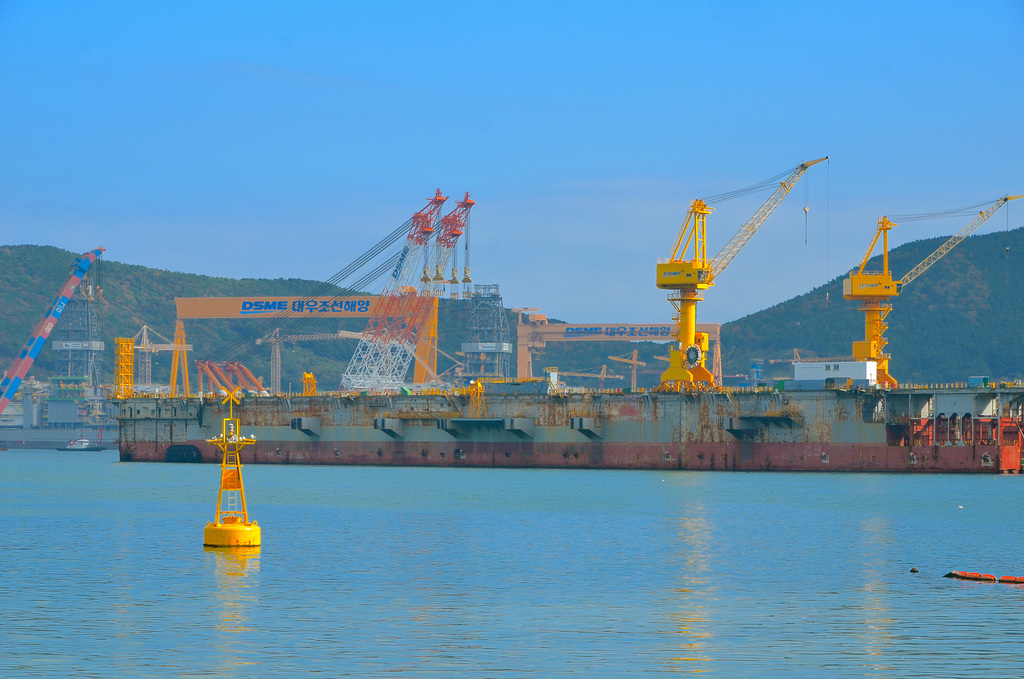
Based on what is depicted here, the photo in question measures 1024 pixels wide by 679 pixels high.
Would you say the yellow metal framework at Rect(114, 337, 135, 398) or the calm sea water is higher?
the yellow metal framework at Rect(114, 337, 135, 398)

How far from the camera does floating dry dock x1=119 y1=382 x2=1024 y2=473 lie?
8806 centimetres

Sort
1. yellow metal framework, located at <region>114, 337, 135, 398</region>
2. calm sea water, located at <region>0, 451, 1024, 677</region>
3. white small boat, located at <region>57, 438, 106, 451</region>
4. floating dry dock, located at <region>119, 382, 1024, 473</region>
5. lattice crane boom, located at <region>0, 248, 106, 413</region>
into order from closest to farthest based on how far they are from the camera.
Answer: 1. calm sea water, located at <region>0, 451, 1024, 677</region>
2. floating dry dock, located at <region>119, 382, 1024, 473</region>
3. yellow metal framework, located at <region>114, 337, 135, 398</region>
4. lattice crane boom, located at <region>0, 248, 106, 413</region>
5. white small boat, located at <region>57, 438, 106, 451</region>

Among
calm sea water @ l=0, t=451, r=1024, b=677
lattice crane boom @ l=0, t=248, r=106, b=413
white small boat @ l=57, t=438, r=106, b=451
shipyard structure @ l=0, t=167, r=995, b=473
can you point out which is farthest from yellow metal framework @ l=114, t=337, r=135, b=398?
white small boat @ l=57, t=438, r=106, b=451

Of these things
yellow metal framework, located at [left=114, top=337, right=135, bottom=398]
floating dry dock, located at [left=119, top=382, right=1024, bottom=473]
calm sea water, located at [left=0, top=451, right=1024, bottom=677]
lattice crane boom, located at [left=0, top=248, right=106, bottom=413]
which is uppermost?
lattice crane boom, located at [left=0, top=248, right=106, bottom=413]

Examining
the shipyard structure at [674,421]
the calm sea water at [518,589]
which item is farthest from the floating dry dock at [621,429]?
the calm sea water at [518,589]

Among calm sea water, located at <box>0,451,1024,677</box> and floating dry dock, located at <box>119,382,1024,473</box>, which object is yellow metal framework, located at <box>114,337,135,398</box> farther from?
calm sea water, located at <box>0,451,1024,677</box>

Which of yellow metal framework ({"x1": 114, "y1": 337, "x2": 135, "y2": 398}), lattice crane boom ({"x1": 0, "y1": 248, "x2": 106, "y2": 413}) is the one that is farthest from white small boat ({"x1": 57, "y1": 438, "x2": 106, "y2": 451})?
yellow metal framework ({"x1": 114, "y1": 337, "x2": 135, "y2": 398})

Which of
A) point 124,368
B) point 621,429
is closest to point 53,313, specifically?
point 124,368

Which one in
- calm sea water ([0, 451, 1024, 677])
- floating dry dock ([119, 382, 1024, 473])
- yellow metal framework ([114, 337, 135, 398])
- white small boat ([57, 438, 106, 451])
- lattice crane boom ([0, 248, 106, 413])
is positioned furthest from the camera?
white small boat ([57, 438, 106, 451])

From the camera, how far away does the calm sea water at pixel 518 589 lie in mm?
26500

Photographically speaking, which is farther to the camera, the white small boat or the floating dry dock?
the white small boat

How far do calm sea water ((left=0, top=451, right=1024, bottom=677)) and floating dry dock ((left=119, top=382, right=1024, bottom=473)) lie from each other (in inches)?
Result: 745

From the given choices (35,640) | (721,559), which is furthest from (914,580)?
(35,640)

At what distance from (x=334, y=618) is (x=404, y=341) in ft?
443
